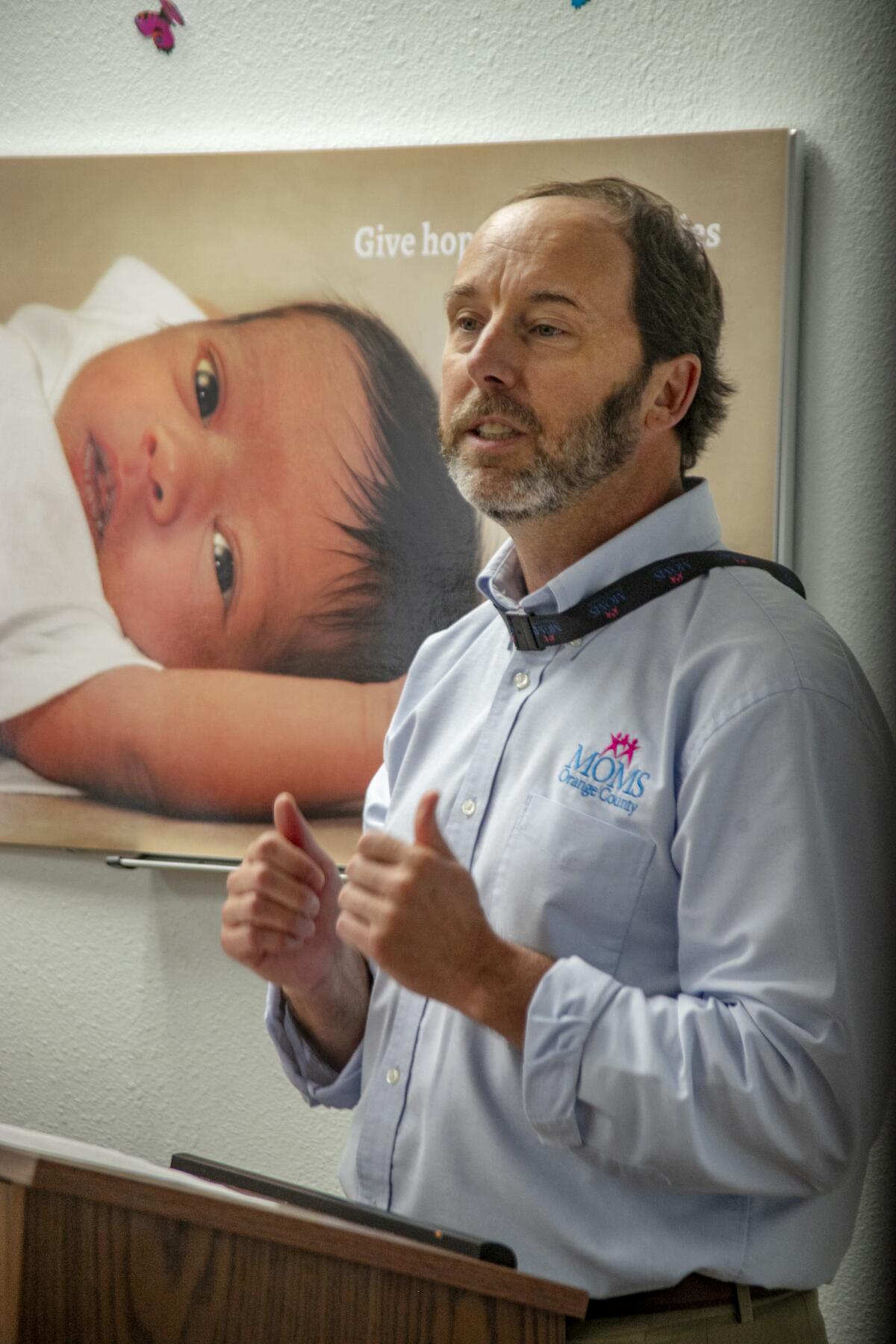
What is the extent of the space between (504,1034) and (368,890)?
0.51ft

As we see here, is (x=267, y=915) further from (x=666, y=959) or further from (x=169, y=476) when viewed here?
(x=169, y=476)

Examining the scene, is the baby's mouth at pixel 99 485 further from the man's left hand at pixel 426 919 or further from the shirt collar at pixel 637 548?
the man's left hand at pixel 426 919

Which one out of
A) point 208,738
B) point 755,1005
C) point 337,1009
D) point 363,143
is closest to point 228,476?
point 208,738

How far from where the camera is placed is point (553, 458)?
4.01ft

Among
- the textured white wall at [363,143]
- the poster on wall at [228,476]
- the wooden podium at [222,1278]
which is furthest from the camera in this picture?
the poster on wall at [228,476]

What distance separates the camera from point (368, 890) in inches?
40.4

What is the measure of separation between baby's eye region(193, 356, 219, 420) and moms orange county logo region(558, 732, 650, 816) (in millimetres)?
1037

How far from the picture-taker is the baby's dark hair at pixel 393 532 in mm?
1851

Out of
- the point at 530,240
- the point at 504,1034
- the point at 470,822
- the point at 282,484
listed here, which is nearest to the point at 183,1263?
the point at 504,1034

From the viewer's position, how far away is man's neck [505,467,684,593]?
1246 millimetres

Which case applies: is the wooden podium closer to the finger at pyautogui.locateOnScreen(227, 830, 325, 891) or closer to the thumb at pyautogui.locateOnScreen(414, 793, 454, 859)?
the thumb at pyautogui.locateOnScreen(414, 793, 454, 859)

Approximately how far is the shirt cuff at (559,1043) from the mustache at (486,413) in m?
0.53

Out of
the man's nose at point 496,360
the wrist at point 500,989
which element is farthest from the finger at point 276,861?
the man's nose at point 496,360

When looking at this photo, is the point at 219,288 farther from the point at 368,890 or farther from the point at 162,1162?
the point at 162,1162
